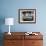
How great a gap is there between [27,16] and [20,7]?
396 mm

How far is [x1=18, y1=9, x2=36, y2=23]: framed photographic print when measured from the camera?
4.34 m

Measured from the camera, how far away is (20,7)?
434 centimetres

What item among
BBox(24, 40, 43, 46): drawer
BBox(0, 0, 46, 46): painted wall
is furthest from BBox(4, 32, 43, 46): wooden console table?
BBox(0, 0, 46, 46): painted wall

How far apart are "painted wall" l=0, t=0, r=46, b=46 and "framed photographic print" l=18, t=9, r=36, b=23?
11 cm

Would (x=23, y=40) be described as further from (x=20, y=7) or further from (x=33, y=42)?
(x=20, y=7)

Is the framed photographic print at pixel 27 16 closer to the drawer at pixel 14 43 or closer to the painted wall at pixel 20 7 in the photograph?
the painted wall at pixel 20 7

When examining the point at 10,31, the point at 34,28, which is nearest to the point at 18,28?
the point at 10,31

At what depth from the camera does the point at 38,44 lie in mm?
3797

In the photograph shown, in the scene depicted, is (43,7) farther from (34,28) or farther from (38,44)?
(38,44)

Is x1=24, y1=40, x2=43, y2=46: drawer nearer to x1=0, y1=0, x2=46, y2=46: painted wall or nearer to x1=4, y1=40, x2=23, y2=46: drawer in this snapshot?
x1=4, y1=40, x2=23, y2=46: drawer

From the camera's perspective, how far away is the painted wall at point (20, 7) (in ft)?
14.3

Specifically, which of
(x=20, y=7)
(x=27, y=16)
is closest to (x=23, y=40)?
(x=27, y=16)

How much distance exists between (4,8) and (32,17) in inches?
40.3

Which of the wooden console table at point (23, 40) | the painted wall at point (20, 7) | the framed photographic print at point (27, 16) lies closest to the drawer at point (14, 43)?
the wooden console table at point (23, 40)
